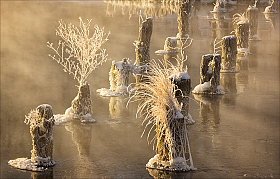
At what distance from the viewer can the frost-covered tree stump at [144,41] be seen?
20.8 m

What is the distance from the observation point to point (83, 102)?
1404cm

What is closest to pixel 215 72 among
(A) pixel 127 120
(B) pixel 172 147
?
(A) pixel 127 120

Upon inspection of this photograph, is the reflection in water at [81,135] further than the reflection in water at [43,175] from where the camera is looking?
Yes

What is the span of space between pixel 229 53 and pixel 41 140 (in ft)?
40.1

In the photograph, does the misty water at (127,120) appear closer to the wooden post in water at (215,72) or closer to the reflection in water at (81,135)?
the reflection in water at (81,135)

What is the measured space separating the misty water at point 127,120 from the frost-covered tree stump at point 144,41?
184 centimetres

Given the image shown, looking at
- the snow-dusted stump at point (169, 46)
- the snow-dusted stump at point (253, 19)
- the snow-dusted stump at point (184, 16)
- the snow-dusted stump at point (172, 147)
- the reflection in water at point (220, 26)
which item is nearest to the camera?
the snow-dusted stump at point (172, 147)

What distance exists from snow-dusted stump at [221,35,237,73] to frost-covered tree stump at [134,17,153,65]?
3.22m

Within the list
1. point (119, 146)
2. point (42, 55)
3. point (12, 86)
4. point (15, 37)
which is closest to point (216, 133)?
point (119, 146)

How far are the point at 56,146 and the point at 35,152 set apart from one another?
1582 millimetres

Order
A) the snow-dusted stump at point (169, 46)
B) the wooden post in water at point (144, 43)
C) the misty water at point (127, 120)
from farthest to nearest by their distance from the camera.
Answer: the snow-dusted stump at point (169, 46), the wooden post in water at point (144, 43), the misty water at point (127, 120)

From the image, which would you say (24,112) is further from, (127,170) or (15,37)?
(15,37)

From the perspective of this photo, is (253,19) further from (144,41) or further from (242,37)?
(144,41)

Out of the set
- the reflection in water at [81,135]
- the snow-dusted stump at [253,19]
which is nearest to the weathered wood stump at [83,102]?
the reflection in water at [81,135]
